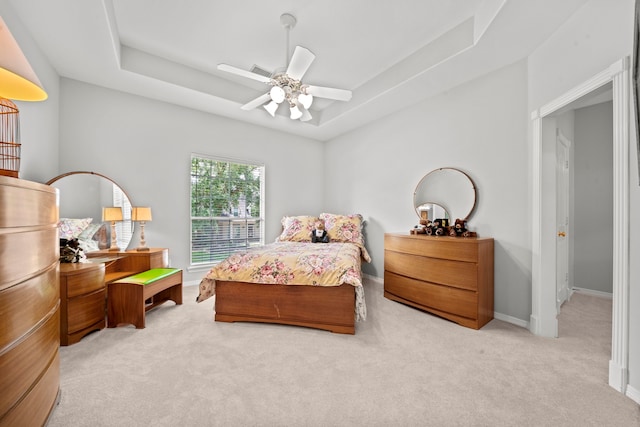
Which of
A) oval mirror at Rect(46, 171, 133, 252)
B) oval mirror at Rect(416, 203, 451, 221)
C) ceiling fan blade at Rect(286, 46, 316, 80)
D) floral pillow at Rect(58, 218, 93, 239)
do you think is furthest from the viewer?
oval mirror at Rect(416, 203, 451, 221)

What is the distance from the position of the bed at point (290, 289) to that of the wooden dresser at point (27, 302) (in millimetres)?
1354

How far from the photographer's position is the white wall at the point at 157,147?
10.4 feet

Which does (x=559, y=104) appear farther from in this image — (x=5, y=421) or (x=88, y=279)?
(x=88, y=279)

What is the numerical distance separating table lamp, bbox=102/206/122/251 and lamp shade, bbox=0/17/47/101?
2.34m

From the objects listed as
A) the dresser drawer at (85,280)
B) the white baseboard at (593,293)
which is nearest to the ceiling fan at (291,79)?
the dresser drawer at (85,280)

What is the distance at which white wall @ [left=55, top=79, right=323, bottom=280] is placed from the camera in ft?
10.4

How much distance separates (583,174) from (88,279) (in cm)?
595

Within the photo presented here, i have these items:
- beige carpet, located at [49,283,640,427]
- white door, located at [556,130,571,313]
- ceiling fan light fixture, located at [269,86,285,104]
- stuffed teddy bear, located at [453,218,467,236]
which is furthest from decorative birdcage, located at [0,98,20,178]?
white door, located at [556,130,571,313]

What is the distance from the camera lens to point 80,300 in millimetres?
2275

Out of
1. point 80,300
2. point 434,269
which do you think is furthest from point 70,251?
point 434,269

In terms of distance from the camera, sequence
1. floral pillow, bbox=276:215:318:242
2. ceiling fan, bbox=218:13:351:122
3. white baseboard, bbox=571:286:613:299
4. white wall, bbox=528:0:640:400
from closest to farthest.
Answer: white wall, bbox=528:0:640:400 < ceiling fan, bbox=218:13:351:122 < white baseboard, bbox=571:286:613:299 < floral pillow, bbox=276:215:318:242

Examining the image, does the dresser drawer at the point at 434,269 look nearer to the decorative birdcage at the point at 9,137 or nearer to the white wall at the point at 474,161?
the white wall at the point at 474,161

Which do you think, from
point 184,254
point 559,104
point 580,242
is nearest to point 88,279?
point 184,254

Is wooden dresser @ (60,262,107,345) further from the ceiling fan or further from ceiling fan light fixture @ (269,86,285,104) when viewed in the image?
ceiling fan light fixture @ (269,86,285,104)
